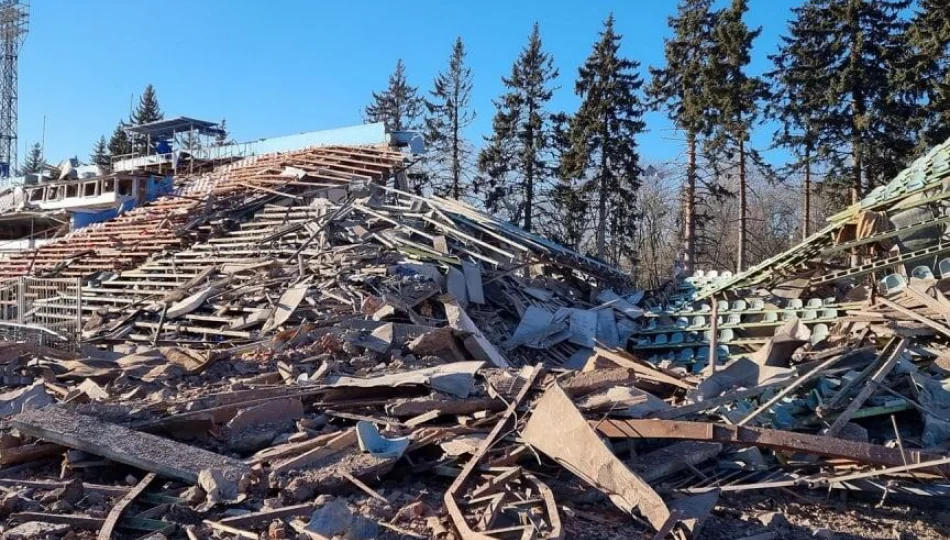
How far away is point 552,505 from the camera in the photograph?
3.91 m

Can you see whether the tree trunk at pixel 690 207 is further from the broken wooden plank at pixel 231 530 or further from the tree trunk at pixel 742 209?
the broken wooden plank at pixel 231 530

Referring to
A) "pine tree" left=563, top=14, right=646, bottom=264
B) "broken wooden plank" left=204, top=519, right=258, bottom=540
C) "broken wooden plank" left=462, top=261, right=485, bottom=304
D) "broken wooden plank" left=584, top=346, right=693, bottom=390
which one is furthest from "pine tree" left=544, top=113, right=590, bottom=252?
"broken wooden plank" left=204, top=519, right=258, bottom=540

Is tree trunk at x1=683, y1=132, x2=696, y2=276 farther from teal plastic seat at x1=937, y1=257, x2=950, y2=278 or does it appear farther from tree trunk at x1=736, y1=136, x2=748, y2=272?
teal plastic seat at x1=937, y1=257, x2=950, y2=278

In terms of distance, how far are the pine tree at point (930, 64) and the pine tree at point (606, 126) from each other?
421 inches

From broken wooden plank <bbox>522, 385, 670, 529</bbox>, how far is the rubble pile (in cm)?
1

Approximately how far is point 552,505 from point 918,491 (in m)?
2.72

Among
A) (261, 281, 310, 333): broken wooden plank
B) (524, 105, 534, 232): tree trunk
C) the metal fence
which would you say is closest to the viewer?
(261, 281, 310, 333): broken wooden plank

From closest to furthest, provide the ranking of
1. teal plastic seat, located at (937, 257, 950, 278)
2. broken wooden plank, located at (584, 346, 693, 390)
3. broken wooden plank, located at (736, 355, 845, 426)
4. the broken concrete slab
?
broken wooden plank, located at (736, 355, 845, 426) < the broken concrete slab < broken wooden plank, located at (584, 346, 693, 390) < teal plastic seat, located at (937, 257, 950, 278)

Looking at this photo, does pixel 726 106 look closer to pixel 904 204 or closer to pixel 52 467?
pixel 904 204

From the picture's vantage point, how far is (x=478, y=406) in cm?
541

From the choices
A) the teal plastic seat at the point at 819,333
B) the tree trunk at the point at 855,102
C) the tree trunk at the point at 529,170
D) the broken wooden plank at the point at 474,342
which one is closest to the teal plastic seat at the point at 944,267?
the teal plastic seat at the point at 819,333

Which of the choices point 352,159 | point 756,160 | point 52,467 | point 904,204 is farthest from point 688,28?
point 52,467

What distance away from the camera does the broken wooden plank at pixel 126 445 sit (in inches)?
174

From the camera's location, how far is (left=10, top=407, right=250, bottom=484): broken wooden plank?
441cm
